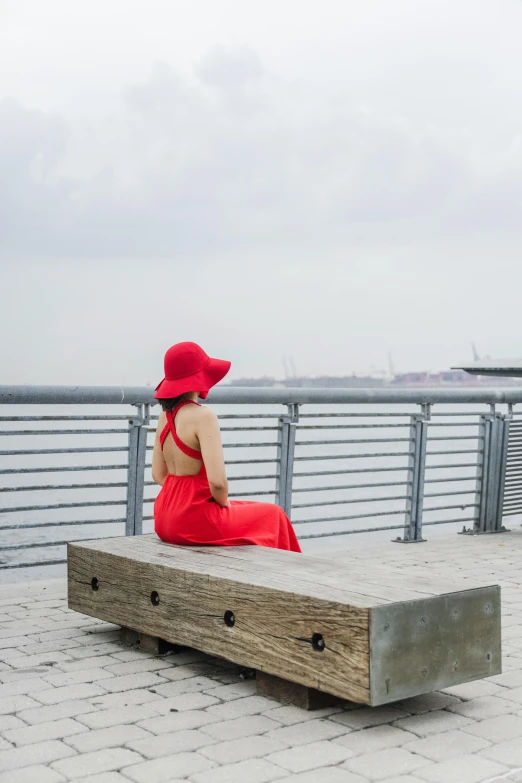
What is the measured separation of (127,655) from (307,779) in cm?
198

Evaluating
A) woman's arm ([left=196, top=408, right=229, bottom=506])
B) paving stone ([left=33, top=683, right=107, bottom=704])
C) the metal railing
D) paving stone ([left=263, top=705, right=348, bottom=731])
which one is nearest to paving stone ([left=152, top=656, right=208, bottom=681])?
paving stone ([left=33, top=683, right=107, bottom=704])

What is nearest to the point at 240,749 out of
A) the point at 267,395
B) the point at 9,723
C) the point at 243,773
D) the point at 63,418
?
the point at 243,773

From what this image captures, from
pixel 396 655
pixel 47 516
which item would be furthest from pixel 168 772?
pixel 47 516

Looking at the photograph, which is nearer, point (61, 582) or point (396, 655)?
point (396, 655)

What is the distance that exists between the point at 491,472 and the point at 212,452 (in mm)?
5776

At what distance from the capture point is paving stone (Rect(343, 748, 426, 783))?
3.67 meters

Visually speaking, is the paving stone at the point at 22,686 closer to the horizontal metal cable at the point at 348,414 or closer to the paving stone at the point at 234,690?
the paving stone at the point at 234,690

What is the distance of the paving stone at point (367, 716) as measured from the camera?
13.9ft

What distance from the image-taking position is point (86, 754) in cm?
384

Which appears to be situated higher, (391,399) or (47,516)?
(391,399)

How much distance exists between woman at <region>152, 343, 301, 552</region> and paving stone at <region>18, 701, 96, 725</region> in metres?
1.38

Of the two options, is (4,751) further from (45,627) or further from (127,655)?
(45,627)

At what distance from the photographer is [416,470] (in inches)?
386

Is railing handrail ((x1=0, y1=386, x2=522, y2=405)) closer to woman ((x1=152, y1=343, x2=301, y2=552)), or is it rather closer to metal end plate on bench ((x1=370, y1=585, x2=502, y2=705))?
woman ((x1=152, y1=343, x2=301, y2=552))
